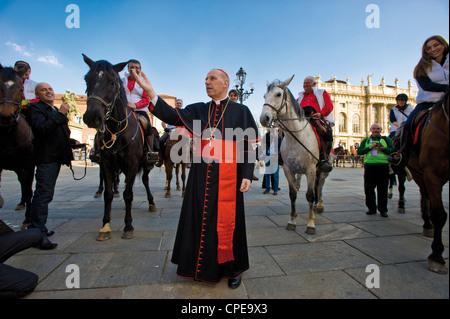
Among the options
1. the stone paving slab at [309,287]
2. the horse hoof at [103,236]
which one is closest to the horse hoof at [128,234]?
the horse hoof at [103,236]

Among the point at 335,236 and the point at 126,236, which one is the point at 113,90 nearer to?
the point at 126,236

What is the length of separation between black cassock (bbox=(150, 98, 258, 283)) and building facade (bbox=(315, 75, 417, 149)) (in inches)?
2154

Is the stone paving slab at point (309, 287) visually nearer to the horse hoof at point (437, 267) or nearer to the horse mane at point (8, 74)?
the horse hoof at point (437, 267)

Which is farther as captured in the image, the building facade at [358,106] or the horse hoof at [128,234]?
the building facade at [358,106]

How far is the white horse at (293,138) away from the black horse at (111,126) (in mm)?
2361

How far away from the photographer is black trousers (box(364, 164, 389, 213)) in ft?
15.6

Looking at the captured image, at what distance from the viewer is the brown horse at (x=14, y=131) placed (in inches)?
102

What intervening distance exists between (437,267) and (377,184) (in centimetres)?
297

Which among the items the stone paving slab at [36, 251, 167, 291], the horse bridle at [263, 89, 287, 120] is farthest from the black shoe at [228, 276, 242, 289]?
the horse bridle at [263, 89, 287, 120]

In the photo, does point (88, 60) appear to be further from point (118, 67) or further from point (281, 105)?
point (281, 105)

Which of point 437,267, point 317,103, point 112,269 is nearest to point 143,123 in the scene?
point 112,269

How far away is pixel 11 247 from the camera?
2.03 meters

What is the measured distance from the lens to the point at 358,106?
52250mm
